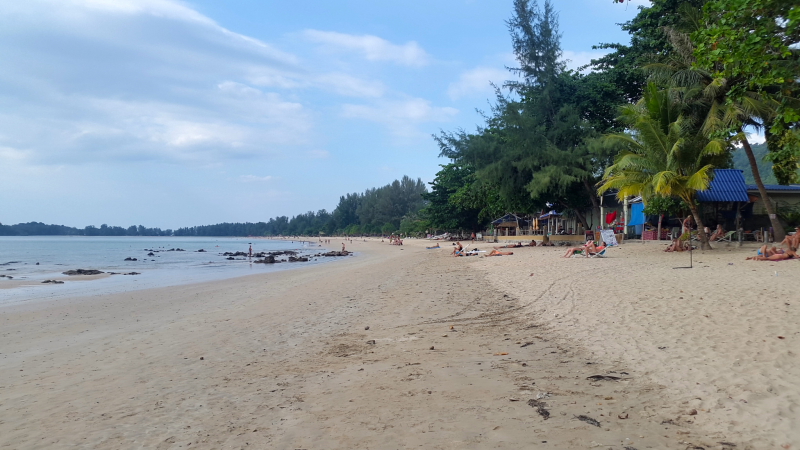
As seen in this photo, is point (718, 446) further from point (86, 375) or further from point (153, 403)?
point (86, 375)

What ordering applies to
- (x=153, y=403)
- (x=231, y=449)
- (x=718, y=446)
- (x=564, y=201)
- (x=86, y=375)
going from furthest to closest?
(x=564, y=201), (x=86, y=375), (x=153, y=403), (x=231, y=449), (x=718, y=446)

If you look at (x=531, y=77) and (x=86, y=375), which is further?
(x=531, y=77)

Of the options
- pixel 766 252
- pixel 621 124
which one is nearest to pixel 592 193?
pixel 621 124

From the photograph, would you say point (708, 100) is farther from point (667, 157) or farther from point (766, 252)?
point (766, 252)

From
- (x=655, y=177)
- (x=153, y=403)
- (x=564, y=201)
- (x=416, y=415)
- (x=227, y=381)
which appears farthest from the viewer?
(x=564, y=201)

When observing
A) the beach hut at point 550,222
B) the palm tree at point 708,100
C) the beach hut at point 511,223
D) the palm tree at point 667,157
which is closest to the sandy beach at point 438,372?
the palm tree at point 667,157

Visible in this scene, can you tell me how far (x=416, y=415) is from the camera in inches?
156

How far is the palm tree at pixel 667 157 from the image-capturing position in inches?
591

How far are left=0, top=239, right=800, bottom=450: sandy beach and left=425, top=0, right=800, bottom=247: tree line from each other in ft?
12.8

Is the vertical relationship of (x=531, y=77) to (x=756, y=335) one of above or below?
above

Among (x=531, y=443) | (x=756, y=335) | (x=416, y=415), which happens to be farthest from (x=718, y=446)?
(x=756, y=335)

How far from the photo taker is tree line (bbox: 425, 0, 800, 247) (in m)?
15.6

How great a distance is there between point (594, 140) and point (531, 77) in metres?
5.39

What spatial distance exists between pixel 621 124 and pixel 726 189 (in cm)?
521
